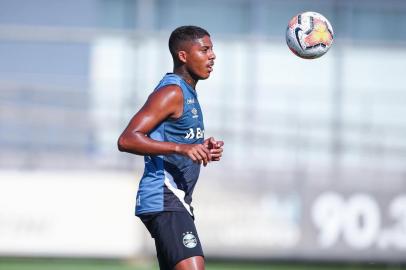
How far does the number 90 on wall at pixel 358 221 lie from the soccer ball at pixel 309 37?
728 centimetres

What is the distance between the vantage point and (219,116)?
59.7 ft

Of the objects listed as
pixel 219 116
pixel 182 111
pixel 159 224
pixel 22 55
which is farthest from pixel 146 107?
pixel 22 55

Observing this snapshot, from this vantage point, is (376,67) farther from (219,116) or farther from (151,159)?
(151,159)

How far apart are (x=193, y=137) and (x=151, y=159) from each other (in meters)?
0.33

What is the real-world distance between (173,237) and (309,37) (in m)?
2.08

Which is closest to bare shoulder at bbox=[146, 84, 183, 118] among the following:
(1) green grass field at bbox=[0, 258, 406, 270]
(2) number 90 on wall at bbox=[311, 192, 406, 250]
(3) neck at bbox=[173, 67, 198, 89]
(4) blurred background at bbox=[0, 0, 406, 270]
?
(3) neck at bbox=[173, 67, 198, 89]

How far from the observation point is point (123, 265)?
15102 millimetres

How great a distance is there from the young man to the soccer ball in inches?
36.6

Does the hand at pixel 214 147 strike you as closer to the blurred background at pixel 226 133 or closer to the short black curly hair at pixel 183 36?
the short black curly hair at pixel 183 36

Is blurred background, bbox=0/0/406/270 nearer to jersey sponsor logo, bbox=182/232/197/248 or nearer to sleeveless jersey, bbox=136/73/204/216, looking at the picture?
sleeveless jersey, bbox=136/73/204/216

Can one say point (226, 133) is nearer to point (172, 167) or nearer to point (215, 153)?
point (172, 167)

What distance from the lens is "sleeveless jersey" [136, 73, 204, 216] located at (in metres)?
7.29

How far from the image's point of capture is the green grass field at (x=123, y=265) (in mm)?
14586

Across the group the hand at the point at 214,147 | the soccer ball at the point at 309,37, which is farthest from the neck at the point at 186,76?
the soccer ball at the point at 309,37
